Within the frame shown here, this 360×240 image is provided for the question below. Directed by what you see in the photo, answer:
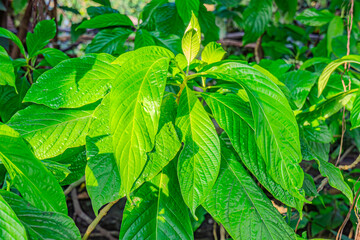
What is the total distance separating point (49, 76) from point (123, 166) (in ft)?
1.03

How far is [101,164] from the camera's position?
65 centimetres

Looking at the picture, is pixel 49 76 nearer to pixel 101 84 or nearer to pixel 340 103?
pixel 101 84

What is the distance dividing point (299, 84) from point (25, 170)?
0.87m

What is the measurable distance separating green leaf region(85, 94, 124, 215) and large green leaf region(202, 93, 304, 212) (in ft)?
0.78

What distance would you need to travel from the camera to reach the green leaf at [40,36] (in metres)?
1.08

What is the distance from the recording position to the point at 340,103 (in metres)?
0.90

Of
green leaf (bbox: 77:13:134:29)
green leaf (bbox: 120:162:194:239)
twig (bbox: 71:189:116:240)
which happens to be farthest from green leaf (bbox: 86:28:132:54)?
twig (bbox: 71:189:116:240)

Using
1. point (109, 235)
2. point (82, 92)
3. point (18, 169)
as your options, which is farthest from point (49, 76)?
point (109, 235)

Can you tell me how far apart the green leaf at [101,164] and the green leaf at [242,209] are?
0.64ft

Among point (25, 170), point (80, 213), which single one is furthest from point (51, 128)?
point (80, 213)

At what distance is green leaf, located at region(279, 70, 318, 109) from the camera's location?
3.35 ft

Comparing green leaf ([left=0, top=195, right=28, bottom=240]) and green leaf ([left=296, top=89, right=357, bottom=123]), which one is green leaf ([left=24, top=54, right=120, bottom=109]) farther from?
green leaf ([left=296, top=89, right=357, bottom=123])

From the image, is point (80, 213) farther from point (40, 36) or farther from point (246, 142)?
point (246, 142)

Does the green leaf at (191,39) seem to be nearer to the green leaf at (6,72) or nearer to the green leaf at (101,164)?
the green leaf at (101,164)
